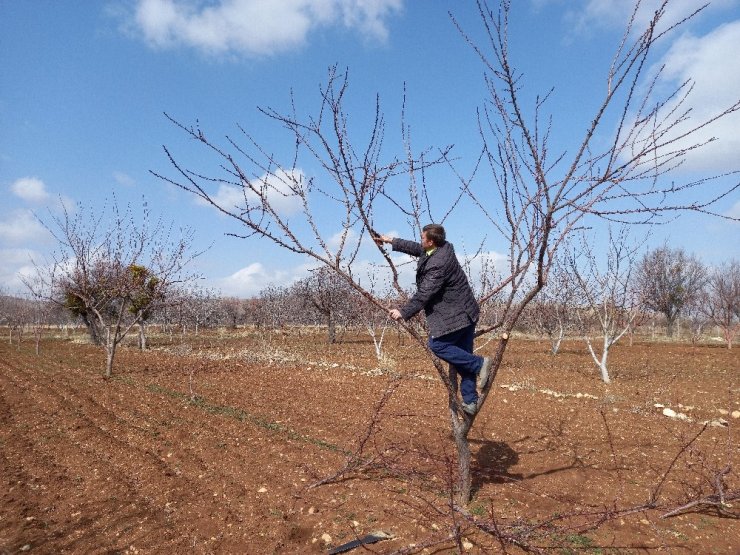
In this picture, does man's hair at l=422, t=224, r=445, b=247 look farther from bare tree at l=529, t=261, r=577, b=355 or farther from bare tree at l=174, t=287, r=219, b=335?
bare tree at l=174, t=287, r=219, b=335

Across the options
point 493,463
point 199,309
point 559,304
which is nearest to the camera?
point 493,463

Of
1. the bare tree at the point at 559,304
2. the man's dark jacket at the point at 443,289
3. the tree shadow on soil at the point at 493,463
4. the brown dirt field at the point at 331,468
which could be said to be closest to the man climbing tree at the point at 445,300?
the man's dark jacket at the point at 443,289

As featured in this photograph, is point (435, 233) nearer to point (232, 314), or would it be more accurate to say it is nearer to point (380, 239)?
point (380, 239)

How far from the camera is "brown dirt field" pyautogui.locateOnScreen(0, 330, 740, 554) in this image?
331 centimetres

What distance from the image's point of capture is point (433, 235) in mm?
3396

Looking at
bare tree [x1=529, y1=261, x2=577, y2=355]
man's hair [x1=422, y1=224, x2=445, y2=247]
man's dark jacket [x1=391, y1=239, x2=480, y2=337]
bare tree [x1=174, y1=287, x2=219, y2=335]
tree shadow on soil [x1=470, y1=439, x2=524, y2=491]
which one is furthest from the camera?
bare tree [x1=174, y1=287, x2=219, y2=335]

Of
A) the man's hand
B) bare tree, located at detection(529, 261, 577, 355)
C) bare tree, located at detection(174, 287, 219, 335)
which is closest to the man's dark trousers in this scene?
the man's hand

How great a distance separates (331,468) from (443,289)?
2.20 m

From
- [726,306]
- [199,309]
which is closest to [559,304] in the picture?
[726,306]

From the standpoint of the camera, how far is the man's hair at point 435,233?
133 inches

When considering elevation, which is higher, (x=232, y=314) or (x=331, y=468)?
(x=232, y=314)

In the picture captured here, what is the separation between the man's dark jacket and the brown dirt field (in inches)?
45.9

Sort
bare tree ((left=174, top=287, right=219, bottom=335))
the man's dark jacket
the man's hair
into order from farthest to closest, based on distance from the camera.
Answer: bare tree ((left=174, top=287, right=219, bottom=335)) → the man's hair → the man's dark jacket

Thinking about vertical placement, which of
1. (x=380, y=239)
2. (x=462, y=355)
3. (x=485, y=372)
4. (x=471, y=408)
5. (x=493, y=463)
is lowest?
(x=493, y=463)
